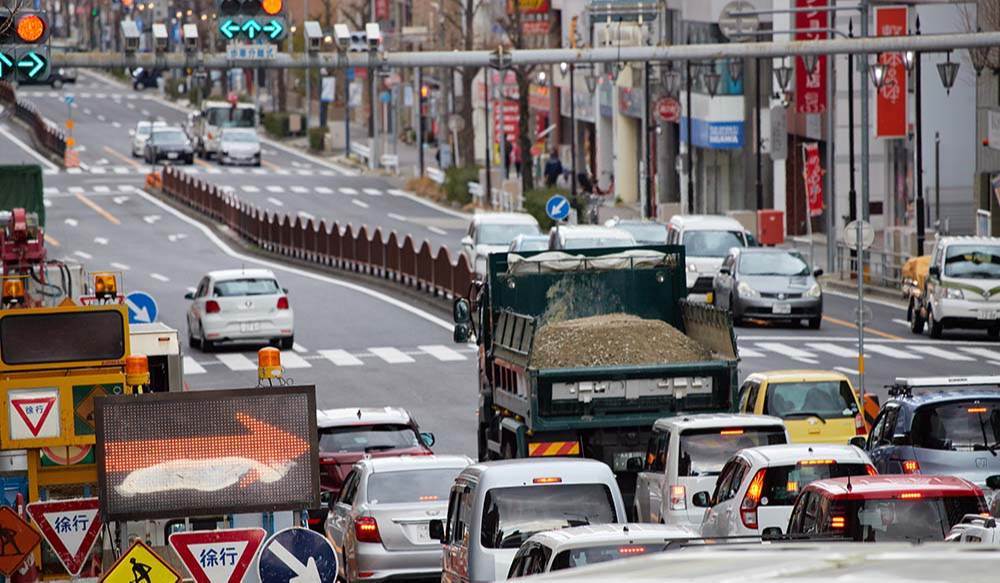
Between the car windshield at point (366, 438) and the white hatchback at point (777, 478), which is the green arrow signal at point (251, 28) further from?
the white hatchback at point (777, 478)

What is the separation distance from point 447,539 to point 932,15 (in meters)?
45.8

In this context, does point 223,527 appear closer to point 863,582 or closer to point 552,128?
point 863,582

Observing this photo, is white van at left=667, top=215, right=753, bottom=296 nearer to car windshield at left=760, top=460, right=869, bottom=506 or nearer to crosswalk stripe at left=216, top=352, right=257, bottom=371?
crosswalk stripe at left=216, top=352, right=257, bottom=371

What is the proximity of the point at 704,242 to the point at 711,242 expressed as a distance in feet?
0.50

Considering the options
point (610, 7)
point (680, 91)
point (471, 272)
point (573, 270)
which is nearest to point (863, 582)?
point (573, 270)

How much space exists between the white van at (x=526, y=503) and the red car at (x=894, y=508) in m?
1.57

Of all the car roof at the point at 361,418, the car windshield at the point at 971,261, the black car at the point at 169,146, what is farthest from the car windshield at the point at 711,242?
the black car at the point at 169,146

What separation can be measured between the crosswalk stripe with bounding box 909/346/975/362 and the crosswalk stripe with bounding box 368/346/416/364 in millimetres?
9094

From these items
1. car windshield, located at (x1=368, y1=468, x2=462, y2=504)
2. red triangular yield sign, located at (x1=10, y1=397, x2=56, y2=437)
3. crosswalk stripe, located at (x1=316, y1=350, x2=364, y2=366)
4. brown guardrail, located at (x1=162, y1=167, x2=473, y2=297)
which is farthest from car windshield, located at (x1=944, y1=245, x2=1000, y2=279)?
red triangular yield sign, located at (x1=10, y1=397, x2=56, y2=437)

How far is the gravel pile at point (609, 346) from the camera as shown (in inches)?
877

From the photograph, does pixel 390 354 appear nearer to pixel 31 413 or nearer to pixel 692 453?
pixel 692 453

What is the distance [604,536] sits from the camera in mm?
12547

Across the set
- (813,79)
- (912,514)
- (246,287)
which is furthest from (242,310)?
(912,514)

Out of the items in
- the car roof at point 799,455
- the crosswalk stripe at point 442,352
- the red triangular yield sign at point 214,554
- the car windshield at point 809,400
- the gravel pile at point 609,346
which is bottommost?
the crosswalk stripe at point 442,352
